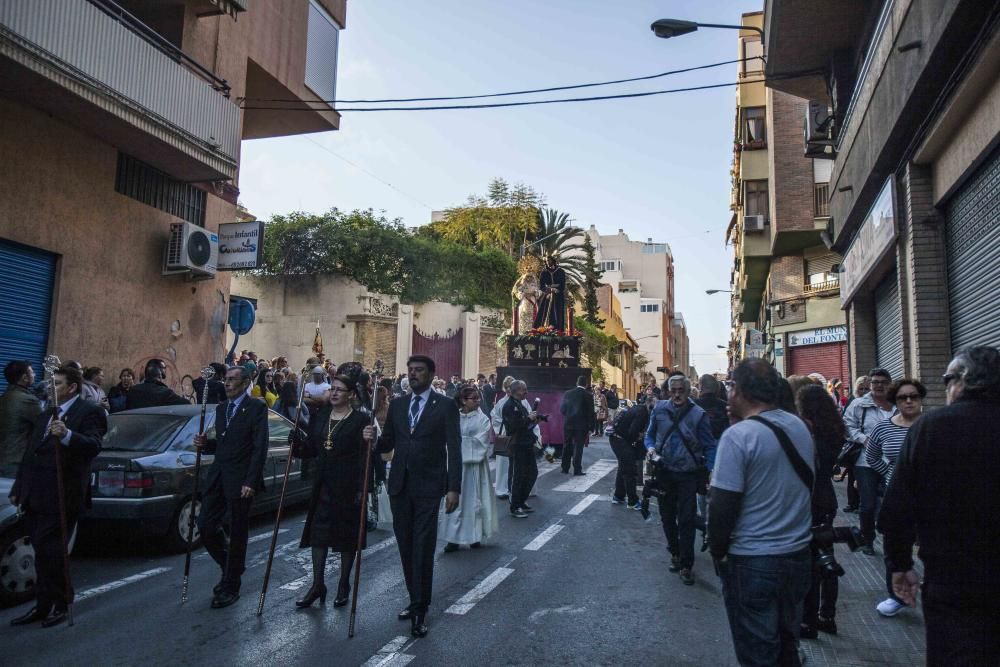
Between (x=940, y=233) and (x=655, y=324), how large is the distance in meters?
78.8

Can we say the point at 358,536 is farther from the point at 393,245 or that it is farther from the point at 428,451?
the point at 393,245

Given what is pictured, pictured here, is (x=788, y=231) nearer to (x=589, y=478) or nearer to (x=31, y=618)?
(x=589, y=478)

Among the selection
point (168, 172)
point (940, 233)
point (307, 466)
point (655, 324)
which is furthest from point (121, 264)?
point (655, 324)

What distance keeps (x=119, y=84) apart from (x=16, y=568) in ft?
29.0

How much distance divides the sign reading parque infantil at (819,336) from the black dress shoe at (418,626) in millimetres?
19975

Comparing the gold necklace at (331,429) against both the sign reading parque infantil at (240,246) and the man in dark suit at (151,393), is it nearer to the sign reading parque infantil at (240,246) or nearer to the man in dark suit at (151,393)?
the man in dark suit at (151,393)

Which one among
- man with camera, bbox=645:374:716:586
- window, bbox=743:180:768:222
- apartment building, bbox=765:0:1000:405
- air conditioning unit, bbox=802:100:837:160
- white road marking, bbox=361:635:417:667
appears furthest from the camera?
window, bbox=743:180:768:222

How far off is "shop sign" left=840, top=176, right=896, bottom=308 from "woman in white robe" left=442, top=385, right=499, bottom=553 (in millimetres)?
6262

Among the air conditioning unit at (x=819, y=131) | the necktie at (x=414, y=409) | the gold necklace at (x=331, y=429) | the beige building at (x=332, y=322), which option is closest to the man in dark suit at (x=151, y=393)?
the gold necklace at (x=331, y=429)

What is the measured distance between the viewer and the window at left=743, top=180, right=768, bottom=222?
26.2 meters

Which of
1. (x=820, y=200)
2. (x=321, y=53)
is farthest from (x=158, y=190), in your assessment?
(x=820, y=200)

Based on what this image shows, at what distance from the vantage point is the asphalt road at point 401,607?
187 inches

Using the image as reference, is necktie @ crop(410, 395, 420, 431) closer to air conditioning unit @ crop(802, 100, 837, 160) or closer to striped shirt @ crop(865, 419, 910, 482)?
striped shirt @ crop(865, 419, 910, 482)

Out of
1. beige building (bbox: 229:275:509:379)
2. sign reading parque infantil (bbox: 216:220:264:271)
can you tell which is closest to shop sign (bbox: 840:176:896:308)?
sign reading parque infantil (bbox: 216:220:264:271)
